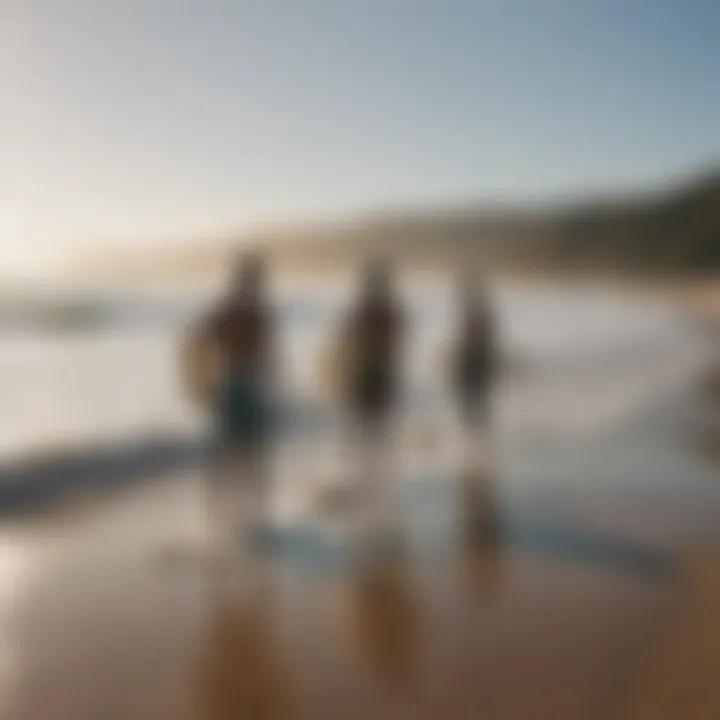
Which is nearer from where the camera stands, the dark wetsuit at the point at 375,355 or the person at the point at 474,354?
the dark wetsuit at the point at 375,355

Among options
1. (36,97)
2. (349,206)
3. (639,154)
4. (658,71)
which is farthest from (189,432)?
(658,71)

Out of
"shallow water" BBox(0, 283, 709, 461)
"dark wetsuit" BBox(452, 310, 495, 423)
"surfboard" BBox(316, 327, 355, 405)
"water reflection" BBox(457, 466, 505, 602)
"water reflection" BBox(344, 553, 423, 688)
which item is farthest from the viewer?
"dark wetsuit" BBox(452, 310, 495, 423)

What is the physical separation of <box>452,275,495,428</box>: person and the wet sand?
441mm

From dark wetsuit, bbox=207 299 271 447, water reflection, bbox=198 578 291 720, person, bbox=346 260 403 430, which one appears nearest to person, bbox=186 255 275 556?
dark wetsuit, bbox=207 299 271 447

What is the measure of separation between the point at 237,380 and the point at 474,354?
2.43ft

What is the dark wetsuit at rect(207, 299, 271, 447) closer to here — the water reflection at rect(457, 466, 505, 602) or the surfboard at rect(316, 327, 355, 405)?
the surfboard at rect(316, 327, 355, 405)

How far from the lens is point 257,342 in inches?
86.8

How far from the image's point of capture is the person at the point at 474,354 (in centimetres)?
242

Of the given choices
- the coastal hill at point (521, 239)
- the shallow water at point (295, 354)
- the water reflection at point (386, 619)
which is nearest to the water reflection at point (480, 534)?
the water reflection at point (386, 619)

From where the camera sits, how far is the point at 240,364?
7.26 ft

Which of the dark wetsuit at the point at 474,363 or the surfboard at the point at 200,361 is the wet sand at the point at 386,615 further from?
the dark wetsuit at the point at 474,363

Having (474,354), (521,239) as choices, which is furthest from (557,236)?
(474,354)

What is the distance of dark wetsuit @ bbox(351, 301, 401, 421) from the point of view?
91.1 inches

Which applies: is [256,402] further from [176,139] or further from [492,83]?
[492,83]
